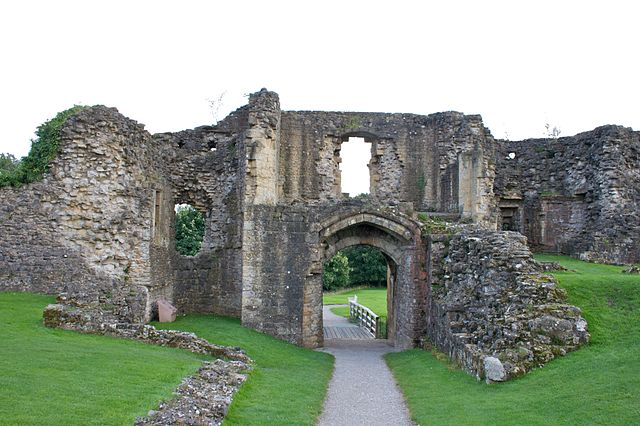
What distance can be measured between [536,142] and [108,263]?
19567 millimetres

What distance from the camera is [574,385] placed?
9727 millimetres

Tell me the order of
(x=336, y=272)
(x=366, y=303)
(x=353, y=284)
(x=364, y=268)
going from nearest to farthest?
1. (x=366, y=303)
2. (x=336, y=272)
3. (x=364, y=268)
4. (x=353, y=284)

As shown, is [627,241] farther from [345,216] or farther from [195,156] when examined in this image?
[195,156]

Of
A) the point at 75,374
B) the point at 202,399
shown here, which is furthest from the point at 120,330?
the point at 202,399

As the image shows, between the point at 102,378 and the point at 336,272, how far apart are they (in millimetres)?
44129

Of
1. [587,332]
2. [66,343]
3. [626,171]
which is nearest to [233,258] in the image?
[66,343]

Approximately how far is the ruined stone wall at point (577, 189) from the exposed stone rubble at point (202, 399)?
16.2m

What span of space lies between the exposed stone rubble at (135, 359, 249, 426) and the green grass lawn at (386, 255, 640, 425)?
3.38 meters

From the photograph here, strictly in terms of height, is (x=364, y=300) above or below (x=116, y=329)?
below

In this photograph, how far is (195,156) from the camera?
2441 cm

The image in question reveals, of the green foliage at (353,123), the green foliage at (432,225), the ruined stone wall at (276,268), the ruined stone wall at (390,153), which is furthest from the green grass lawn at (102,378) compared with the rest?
the green foliage at (353,123)

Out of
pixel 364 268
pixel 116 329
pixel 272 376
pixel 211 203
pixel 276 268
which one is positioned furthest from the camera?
pixel 364 268

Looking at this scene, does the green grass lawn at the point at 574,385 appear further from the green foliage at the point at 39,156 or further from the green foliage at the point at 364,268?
the green foliage at the point at 364,268

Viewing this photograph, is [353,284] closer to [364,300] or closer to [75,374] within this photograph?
[364,300]
